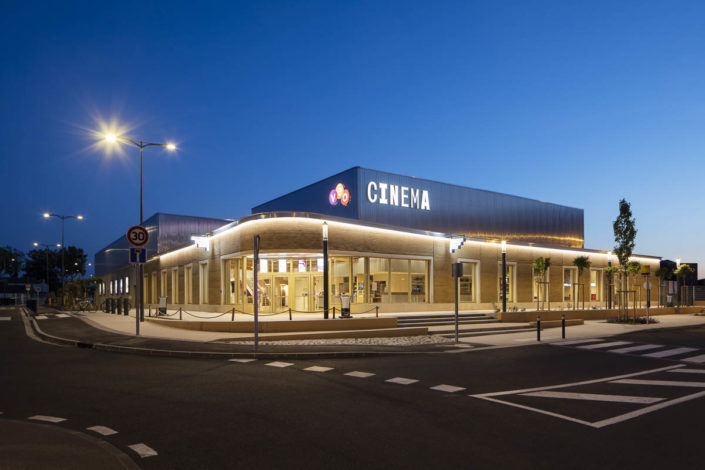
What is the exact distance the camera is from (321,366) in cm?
1209

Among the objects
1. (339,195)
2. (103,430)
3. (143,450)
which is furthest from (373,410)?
(339,195)

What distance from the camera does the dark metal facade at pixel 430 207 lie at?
30.2 m

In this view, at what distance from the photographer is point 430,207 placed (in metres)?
33.9

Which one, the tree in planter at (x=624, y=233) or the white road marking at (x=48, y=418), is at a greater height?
the tree in planter at (x=624, y=233)

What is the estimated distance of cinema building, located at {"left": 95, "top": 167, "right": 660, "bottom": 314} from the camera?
26266 mm

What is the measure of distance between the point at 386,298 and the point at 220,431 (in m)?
21.7

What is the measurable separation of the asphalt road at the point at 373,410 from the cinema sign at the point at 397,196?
18158mm

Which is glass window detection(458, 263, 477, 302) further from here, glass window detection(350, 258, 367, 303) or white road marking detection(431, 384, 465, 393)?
white road marking detection(431, 384, 465, 393)

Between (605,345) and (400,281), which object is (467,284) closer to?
(400,281)

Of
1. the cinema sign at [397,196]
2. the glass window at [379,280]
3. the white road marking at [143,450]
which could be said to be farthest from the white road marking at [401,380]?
the cinema sign at [397,196]

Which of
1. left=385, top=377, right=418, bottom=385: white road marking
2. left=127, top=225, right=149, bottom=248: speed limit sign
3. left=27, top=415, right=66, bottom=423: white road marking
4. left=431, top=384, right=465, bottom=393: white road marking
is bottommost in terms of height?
left=385, top=377, right=418, bottom=385: white road marking

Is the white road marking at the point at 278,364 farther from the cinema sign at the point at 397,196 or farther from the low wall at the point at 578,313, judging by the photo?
the cinema sign at the point at 397,196

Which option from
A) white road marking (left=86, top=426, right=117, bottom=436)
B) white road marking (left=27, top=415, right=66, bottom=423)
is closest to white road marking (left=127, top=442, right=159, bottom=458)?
white road marking (left=86, top=426, right=117, bottom=436)

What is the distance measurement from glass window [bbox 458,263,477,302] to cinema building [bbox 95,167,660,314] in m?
0.07
